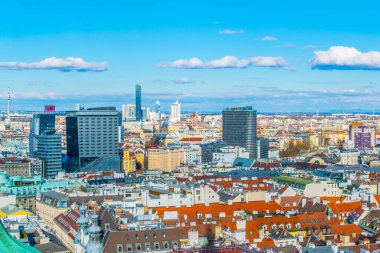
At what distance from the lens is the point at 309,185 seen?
100688 mm

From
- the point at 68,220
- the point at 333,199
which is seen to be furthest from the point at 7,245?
the point at 333,199

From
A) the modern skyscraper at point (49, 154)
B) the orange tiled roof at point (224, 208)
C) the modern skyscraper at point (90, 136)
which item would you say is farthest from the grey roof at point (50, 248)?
the modern skyscraper at point (90, 136)

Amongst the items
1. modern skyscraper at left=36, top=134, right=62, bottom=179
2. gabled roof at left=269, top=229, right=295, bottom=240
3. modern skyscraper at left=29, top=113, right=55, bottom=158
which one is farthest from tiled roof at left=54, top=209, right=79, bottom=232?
modern skyscraper at left=29, top=113, right=55, bottom=158

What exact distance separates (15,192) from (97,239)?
66814mm

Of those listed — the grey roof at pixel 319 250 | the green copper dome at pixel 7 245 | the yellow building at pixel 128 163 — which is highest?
the green copper dome at pixel 7 245

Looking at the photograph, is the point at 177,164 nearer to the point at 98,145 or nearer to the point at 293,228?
the point at 98,145

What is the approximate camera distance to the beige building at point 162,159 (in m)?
182

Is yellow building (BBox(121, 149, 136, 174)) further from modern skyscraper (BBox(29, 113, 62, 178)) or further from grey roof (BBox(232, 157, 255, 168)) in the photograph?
grey roof (BBox(232, 157, 255, 168))

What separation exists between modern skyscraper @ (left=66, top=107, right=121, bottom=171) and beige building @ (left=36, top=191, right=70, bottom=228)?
7544 centimetres

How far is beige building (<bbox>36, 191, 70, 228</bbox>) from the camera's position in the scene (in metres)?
87.8

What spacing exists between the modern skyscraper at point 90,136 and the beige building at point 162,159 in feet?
34.4

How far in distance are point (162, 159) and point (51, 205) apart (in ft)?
303

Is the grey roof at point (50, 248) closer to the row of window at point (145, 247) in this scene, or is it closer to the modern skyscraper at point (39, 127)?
the row of window at point (145, 247)

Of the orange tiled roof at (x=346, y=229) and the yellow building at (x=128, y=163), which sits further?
the yellow building at (x=128, y=163)
